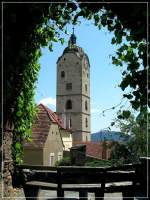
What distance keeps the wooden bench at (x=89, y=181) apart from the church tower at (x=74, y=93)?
97475mm

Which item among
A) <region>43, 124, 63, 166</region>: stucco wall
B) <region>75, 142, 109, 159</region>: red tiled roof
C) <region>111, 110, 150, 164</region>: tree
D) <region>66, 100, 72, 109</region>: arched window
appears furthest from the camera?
<region>66, 100, 72, 109</region>: arched window

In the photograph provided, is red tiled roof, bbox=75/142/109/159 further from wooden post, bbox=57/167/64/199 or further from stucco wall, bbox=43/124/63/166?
wooden post, bbox=57/167/64/199

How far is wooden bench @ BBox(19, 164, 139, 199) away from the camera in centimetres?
823

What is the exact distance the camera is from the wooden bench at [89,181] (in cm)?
823

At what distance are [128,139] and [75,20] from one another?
1028 inches

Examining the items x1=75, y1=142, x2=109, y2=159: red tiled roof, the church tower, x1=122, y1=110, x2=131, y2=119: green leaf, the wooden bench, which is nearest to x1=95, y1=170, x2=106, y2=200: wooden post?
the wooden bench

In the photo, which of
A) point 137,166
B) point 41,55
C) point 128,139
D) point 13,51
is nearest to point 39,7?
point 13,51

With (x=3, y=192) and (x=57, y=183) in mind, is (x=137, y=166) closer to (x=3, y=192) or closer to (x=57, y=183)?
(x=57, y=183)

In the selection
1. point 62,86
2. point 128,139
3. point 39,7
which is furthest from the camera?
point 62,86

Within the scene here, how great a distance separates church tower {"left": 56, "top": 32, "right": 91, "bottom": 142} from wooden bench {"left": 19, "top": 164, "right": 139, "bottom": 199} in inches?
3838

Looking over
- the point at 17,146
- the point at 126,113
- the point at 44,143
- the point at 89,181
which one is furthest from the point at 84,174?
the point at 44,143

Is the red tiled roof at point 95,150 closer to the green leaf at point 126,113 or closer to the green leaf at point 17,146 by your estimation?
the green leaf at point 17,146

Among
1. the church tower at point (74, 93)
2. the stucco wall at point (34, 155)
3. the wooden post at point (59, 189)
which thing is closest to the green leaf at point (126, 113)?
the wooden post at point (59, 189)

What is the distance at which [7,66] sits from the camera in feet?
22.1
